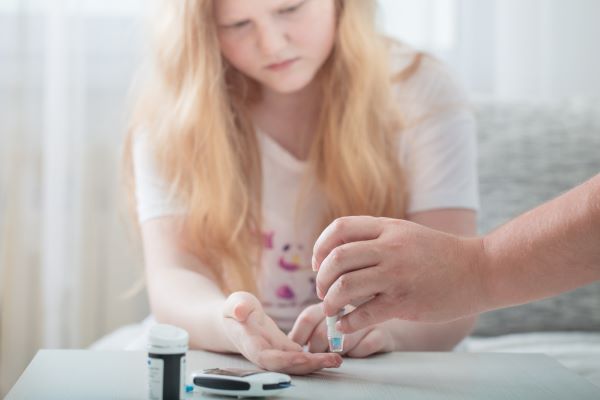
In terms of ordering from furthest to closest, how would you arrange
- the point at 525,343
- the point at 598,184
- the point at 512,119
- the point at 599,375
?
the point at 512,119, the point at 525,343, the point at 599,375, the point at 598,184

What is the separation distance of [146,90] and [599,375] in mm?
933

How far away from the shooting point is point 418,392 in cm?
89

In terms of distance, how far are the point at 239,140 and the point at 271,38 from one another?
23 cm

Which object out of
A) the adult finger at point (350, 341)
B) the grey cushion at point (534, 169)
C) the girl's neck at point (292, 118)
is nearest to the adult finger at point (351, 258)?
the adult finger at point (350, 341)

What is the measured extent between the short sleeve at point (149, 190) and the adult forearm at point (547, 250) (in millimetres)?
724

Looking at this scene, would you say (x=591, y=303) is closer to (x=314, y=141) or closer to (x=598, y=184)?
(x=314, y=141)

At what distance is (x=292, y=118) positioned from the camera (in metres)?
1.62

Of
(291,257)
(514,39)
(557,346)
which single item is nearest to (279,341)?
(291,257)

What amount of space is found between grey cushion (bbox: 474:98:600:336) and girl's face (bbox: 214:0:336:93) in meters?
0.59

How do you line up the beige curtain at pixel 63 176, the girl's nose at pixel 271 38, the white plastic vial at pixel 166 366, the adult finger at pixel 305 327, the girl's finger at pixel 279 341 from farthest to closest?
the beige curtain at pixel 63 176, the girl's nose at pixel 271 38, the adult finger at pixel 305 327, the girl's finger at pixel 279 341, the white plastic vial at pixel 166 366

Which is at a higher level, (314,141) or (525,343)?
(314,141)

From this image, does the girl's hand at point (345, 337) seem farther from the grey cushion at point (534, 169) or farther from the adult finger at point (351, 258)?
the grey cushion at point (534, 169)

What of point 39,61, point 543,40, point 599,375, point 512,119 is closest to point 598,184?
point 599,375

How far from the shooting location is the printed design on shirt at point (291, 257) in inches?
61.2
